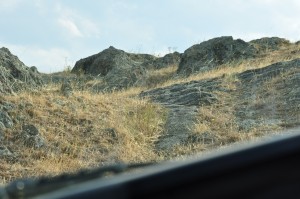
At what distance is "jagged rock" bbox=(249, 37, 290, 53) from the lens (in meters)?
19.8

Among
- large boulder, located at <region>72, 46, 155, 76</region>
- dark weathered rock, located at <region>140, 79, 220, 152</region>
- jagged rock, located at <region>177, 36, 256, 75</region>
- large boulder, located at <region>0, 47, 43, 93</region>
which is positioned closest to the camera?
dark weathered rock, located at <region>140, 79, 220, 152</region>

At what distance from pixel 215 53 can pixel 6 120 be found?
10553 millimetres

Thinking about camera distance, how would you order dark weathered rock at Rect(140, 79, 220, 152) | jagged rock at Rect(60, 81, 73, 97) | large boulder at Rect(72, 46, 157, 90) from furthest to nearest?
large boulder at Rect(72, 46, 157, 90)
jagged rock at Rect(60, 81, 73, 97)
dark weathered rock at Rect(140, 79, 220, 152)

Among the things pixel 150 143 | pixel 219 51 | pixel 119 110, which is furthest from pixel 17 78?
pixel 219 51

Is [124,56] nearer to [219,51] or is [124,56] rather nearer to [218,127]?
[219,51]

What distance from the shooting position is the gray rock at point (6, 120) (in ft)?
30.2

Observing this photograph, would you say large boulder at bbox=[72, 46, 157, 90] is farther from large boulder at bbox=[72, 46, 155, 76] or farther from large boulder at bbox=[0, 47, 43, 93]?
large boulder at bbox=[0, 47, 43, 93]

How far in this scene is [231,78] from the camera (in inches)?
527

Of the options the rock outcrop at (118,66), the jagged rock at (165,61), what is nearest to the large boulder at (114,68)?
the rock outcrop at (118,66)

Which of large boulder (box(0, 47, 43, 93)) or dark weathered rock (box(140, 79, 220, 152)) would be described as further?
large boulder (box(0, 47, 43, 93))

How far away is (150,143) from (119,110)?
Answer: 5.31 ft

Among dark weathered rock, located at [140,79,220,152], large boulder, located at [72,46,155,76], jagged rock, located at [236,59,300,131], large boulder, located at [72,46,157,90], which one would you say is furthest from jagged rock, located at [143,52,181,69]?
jagged rock, located at [236,59,300,131]

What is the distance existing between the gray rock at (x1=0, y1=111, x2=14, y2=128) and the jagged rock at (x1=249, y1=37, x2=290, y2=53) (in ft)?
37.4

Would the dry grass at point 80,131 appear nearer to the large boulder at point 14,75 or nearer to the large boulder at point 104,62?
the large boulder at point 14,75
